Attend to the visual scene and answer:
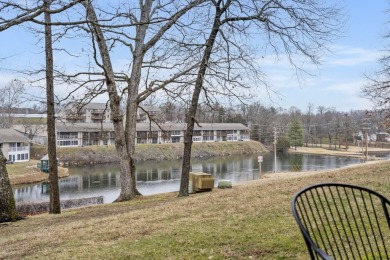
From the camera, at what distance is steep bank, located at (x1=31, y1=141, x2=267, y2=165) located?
45.7m

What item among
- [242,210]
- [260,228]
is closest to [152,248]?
[260,228]

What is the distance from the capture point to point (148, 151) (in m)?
51.1

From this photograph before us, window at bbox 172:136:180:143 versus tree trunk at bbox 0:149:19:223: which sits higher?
window at bbox 172:136:180:143

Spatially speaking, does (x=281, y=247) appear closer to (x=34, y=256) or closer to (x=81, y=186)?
(x=34, y=256)

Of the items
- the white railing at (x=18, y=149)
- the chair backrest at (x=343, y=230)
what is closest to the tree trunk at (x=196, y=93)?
the chair backrest at (x=343, y=230)

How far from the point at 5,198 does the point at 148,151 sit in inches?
1699

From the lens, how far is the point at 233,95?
10.2 metres

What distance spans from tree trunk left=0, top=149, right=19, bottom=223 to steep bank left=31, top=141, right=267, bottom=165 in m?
37.4

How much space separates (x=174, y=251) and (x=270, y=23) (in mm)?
7999

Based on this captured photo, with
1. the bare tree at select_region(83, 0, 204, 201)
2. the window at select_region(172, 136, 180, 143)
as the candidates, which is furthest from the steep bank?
the bare tree at select_region(83, 0, 204, 201)

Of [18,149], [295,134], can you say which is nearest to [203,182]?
[18,149]

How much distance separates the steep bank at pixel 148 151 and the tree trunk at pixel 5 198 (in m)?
37.4

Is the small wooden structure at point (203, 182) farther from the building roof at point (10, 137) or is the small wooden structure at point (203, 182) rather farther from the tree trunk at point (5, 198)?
the building roof at point (10, 137)

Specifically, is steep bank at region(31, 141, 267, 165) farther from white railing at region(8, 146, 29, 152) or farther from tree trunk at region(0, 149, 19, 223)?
tree trunk at region(0, 149, 19, 223)
